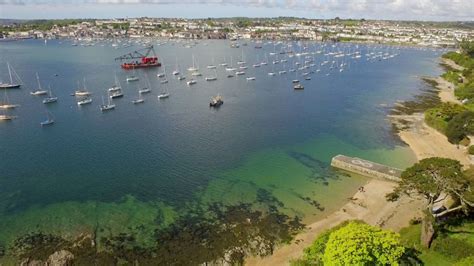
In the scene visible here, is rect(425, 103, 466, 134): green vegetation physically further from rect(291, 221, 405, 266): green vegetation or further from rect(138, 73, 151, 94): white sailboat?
rect(138, 73, 151, 94): white sailboat

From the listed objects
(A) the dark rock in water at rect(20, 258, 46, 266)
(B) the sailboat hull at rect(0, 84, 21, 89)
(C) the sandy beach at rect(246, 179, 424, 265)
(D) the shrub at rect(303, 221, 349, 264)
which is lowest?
(C) the sandy beach at rect(246, 179, 424, 265)

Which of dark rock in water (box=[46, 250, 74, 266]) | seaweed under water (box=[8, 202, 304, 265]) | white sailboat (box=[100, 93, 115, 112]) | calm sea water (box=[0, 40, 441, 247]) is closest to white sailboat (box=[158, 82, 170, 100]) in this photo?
calm sea water (box=[0, 40, 441, 247])

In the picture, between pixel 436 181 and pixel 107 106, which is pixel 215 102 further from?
pixel 436 181

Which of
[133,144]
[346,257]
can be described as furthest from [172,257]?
[133,144]

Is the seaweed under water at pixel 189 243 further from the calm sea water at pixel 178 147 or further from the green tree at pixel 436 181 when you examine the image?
the green tree at pixel 436 181

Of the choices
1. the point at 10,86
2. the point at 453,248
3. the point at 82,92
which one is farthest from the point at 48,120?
the point at 453,248

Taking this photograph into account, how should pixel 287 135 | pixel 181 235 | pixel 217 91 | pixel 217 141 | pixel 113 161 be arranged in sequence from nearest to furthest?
pixel 181 235
pixel 113 161
pixel 217 141
pixel 287 135
pixel 217 91

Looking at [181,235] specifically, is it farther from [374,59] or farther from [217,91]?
[374,59]
